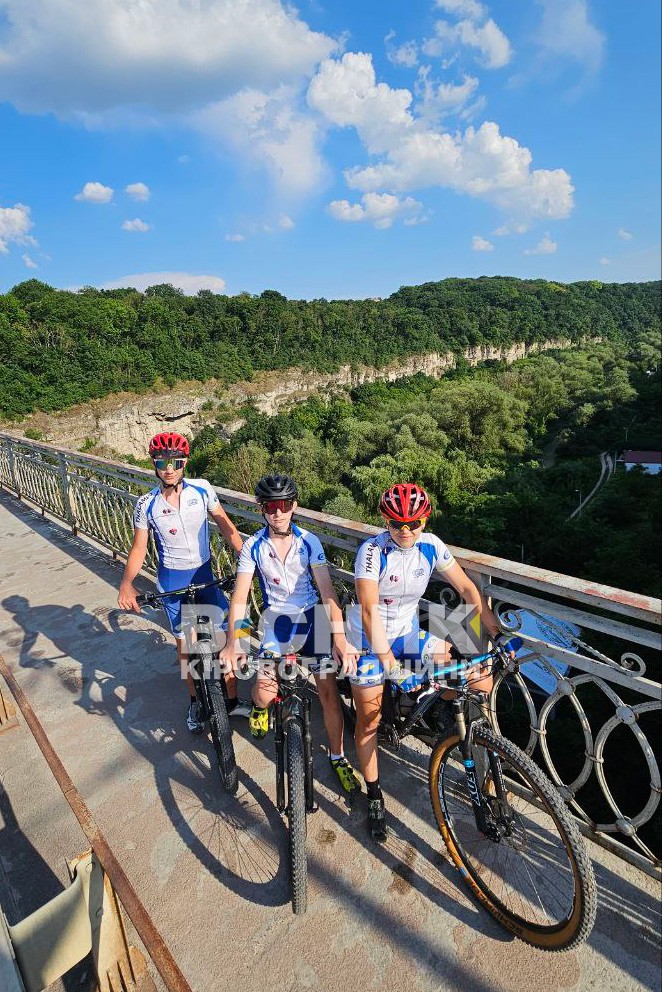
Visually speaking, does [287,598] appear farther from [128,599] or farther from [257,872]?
[257,872]

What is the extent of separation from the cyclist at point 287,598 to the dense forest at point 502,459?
24930mm

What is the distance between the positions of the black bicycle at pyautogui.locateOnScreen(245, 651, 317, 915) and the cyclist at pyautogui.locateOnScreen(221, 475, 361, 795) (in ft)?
0.49

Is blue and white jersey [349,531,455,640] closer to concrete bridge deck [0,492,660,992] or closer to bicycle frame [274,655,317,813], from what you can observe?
bicycle frame [274,655,317,813]

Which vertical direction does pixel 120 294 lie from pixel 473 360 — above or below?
above

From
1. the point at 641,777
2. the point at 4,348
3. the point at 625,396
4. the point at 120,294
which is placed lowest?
the point at 641,777

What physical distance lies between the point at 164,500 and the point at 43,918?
207cm

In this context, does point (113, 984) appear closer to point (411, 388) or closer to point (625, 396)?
point (625, 396)

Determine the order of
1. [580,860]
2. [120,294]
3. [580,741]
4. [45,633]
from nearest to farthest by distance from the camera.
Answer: [580,860], [45,633], [580,741], [120,294]

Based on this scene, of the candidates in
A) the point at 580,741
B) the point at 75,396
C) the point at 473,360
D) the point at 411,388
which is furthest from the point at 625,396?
the point at 75,396

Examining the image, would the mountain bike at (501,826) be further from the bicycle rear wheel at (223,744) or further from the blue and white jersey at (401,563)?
the bicycle rear wheel at (223,744)

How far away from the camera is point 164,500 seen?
3186mm

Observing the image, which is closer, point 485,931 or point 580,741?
point 485,931

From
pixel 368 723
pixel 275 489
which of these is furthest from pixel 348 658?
pixel 275 489

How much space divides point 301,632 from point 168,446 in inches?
56.5
